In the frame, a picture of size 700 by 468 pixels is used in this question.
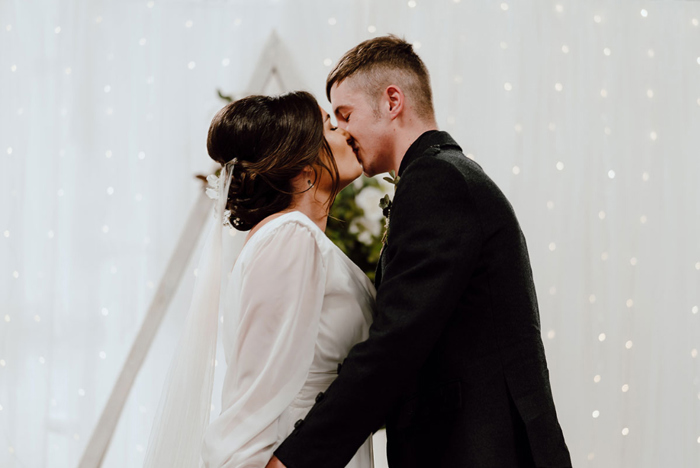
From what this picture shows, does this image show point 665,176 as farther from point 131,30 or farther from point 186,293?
point 131,30

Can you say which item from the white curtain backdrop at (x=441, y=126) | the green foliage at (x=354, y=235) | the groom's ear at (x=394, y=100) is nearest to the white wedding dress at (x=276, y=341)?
the groom's ear at (x=394, y=100)

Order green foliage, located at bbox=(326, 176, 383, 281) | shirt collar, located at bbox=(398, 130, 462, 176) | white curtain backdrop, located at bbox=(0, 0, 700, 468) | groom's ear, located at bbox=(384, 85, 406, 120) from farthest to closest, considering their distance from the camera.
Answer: white curtain backdrop, located at bbox=(0, 0, 700, 468), green foliage, located at bbox=(326, 176, 383, 281), groom's ear, located at bbox=(384, 85, 406, 120), shirt collar, located at bbox=(398, 130, 462, 176)

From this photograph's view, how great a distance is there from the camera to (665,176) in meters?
2.38

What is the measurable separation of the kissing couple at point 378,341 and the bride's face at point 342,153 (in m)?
0.12

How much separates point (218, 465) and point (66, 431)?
1.61 metres

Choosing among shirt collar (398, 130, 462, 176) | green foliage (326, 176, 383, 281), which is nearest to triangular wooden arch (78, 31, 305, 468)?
green foliage (326, 176, 383, 281)

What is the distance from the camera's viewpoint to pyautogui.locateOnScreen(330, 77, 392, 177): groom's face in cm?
153

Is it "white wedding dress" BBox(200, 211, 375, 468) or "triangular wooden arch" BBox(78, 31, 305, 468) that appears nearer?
"white wedding dress" BBox(200, 211, 375, 468)

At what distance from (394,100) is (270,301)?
63 centimetres

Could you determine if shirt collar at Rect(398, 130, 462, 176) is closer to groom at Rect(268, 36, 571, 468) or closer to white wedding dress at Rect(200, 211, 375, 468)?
groom at Rect(268, 36, 571, 468)

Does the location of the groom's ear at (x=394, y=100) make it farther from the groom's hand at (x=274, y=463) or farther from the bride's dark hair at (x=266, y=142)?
the groom's hand at (x=274, y=463)

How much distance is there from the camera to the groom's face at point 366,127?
1.53 metres

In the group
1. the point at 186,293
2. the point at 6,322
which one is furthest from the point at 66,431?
the point at 186,293

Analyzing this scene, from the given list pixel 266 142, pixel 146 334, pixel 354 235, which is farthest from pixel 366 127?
pixel 146 334
